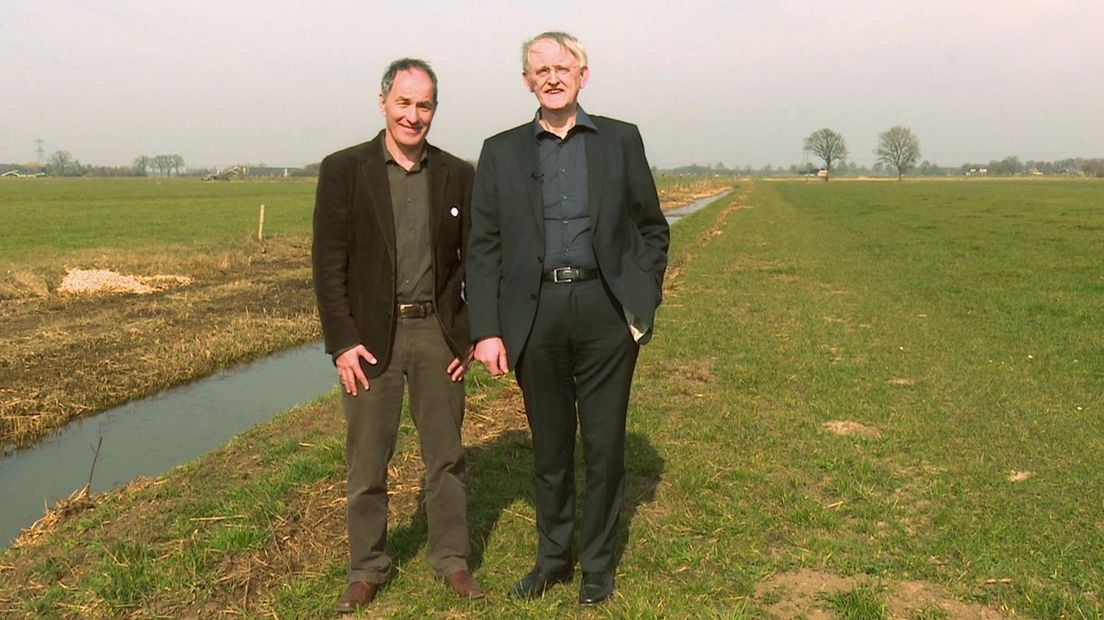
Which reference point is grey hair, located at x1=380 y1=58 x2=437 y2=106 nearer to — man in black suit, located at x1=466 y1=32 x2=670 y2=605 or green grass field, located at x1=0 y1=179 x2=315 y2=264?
man in black suit, located at x1=466 y1=32 x2=670 y2=605

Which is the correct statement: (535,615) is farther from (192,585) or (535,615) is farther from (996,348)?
(996,348)

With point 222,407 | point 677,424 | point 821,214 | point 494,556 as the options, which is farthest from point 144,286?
point 821,214

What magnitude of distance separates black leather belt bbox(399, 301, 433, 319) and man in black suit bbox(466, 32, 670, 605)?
0.25 metres

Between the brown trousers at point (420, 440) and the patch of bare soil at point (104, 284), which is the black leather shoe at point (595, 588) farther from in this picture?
the patch of bare soil at point (104, 284)

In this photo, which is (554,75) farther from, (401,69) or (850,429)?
(850,429)

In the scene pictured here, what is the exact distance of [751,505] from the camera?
15.9 ft

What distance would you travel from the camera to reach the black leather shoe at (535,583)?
3764 millimetres

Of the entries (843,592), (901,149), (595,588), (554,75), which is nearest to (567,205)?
(554,75)

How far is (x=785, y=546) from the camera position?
4.32 meters

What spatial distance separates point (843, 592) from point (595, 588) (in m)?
1.21

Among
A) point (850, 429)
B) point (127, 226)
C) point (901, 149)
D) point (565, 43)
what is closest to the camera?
point (565, 43)

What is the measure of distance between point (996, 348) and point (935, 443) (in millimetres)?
4064

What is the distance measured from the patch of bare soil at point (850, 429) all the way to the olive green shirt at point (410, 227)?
13.5 ft

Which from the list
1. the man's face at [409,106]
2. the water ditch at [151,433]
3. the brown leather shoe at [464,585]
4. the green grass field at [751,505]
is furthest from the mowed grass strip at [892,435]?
the water ditch at [151,433]
